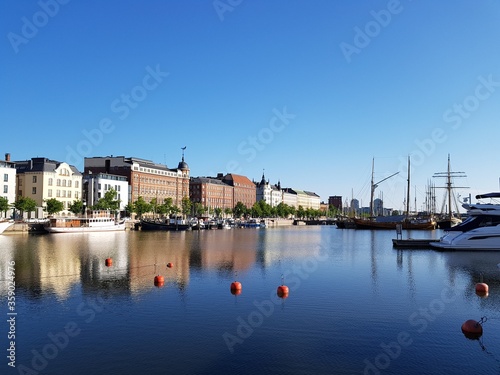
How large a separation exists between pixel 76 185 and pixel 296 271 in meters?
111

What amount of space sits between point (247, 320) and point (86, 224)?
322ft

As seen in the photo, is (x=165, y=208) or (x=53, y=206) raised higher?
(x=53, y=206)

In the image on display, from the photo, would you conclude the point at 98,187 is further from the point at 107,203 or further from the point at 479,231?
the point at 479,231

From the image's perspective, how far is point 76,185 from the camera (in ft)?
468

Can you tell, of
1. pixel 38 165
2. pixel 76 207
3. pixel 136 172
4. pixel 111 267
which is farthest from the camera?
pixel 136 172

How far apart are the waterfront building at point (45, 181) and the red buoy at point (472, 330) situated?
124 m

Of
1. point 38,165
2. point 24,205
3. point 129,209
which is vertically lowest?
point 129,209

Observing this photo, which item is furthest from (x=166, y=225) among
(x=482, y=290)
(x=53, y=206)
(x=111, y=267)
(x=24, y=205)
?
(x=482, y=290)

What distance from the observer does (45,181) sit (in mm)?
131875

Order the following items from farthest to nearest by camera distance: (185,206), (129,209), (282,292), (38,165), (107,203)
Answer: (185,206)
(129,209)
(107,203)
(38,165)
(282,292)

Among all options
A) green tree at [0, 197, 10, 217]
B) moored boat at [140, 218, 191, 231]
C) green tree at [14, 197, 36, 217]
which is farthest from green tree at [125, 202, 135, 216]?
green tree at [0, 197, 10, 217]

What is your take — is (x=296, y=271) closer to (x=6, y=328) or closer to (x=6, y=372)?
(x=6, y=328)

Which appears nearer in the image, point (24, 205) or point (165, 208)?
point (24, 205)

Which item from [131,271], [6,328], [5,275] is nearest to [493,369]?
[6,328]
